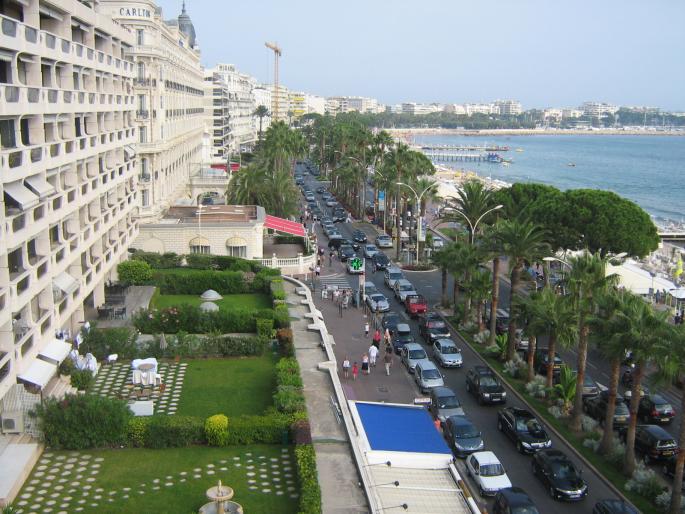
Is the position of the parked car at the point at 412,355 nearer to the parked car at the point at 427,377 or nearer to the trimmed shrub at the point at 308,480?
the parked car at the point at 427,377

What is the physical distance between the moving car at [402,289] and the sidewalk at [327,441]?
1457 cm

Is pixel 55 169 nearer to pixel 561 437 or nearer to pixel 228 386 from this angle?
pixel 228 386

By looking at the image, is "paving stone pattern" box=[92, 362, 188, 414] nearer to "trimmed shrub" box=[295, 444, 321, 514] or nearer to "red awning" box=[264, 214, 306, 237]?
"trimmed shrub" box=[295, 444, 321, 514]

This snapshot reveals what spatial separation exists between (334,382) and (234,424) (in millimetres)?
6178

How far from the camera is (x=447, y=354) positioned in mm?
38156

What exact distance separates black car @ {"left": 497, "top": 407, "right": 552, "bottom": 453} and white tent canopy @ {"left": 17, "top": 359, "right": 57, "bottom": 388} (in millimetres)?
17398

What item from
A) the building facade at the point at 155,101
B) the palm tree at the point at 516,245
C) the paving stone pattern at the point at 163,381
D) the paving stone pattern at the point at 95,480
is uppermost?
the building facade at the point at 155,101

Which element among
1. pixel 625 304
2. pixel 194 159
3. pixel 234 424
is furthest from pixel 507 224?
pixel 194 159

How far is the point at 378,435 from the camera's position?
2441 cm

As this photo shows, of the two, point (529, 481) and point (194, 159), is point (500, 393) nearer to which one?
point (529, 481)

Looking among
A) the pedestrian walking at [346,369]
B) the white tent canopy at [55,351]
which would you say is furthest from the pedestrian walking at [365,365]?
the white tent canopy at [55,351]

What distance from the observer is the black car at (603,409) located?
3033 cm

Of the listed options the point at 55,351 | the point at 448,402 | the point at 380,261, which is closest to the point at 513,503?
the point at 448,402

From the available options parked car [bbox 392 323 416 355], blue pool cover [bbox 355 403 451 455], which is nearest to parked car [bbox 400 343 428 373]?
parked car [bbox 392 323 416 355]
